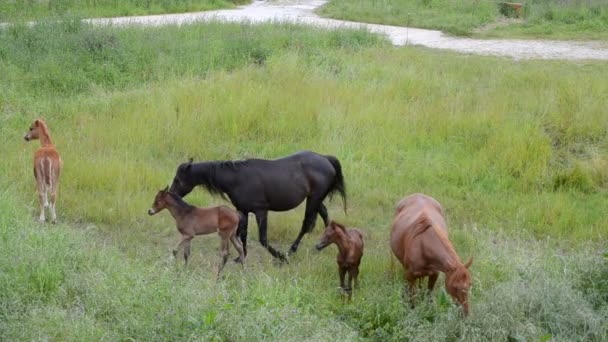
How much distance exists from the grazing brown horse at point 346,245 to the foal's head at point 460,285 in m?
1.09

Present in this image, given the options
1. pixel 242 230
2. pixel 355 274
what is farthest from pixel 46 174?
pixel 355 274

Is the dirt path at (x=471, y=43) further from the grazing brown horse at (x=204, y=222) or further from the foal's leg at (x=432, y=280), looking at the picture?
the foal's leg at (x=432, y=280)

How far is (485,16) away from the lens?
2467cm

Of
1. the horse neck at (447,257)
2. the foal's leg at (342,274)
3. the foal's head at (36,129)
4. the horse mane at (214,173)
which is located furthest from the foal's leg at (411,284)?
the foal's head at (36,129)

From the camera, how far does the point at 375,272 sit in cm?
795

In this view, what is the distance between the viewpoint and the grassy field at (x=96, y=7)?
22.0 meters

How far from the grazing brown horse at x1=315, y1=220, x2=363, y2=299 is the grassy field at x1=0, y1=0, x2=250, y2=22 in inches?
623

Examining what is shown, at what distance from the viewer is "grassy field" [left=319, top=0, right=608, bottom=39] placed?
2239 cm

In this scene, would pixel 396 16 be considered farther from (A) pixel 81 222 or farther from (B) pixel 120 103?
(A) pixel 81 222

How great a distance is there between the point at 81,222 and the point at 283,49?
8653 millimetres

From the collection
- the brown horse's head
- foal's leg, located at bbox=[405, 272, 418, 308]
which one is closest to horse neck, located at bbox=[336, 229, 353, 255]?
foal's leg, located at bbox=[405, 272, 418, 308]

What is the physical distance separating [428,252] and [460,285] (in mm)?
468

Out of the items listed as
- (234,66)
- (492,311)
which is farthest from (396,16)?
(492,311)

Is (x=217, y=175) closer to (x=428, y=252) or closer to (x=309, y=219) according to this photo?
(x=309, y=219)
